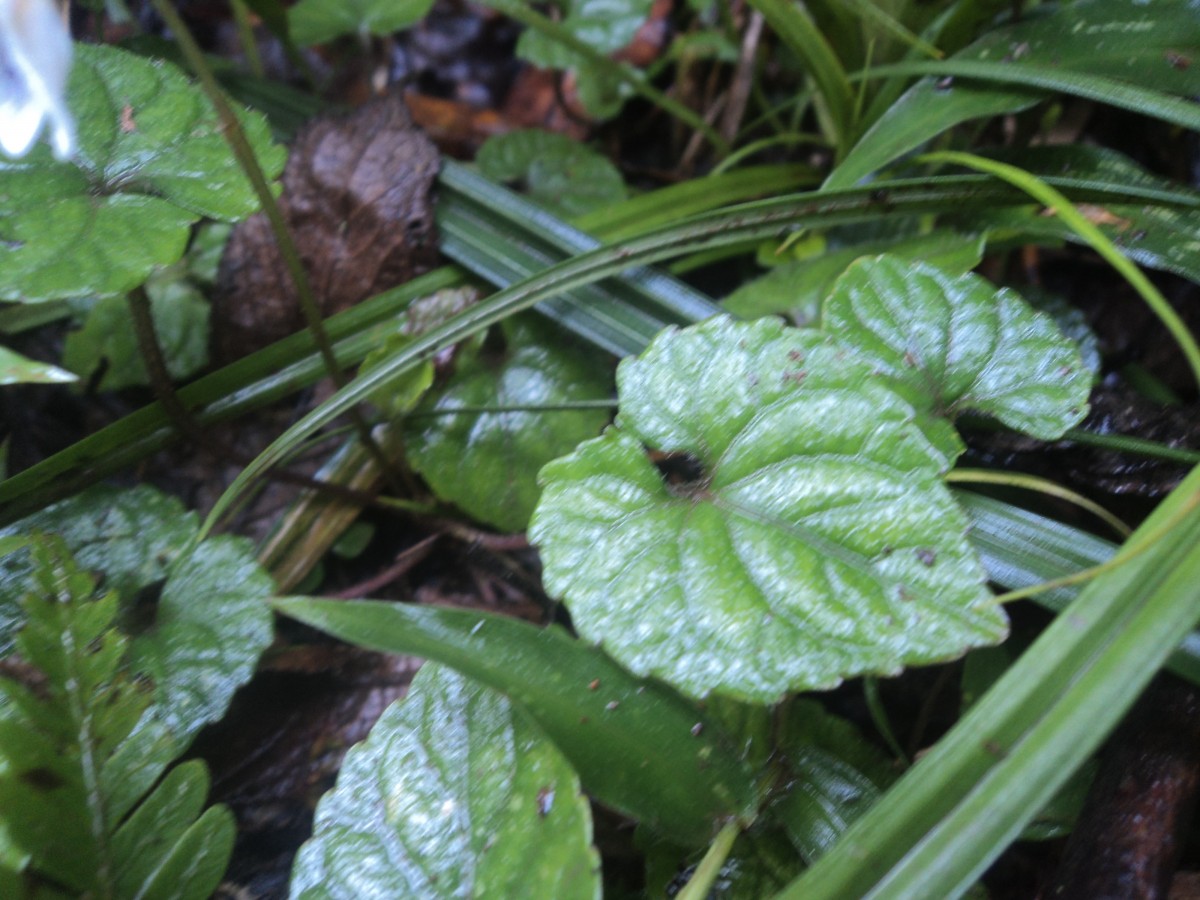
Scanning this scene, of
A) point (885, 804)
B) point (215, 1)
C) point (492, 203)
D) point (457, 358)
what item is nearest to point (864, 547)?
point (885, 804)

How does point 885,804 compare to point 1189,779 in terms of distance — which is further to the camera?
point 1189,779

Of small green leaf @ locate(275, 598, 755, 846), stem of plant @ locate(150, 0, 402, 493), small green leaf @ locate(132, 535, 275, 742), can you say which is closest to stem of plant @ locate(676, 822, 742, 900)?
small green leaf @ locate(275, 598, 755, 846)

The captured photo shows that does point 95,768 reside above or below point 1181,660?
above

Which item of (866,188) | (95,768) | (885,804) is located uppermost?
(866,188)

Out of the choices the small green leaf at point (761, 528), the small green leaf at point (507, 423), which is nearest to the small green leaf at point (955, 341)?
the small green leaf at point (761, 528)

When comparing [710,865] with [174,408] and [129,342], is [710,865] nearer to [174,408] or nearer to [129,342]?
[174,408]

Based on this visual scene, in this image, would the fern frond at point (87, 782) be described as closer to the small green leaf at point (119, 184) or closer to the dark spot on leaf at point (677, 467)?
the small green leaf at point (119, 184)

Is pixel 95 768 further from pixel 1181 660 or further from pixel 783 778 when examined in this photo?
pixel 1181 660

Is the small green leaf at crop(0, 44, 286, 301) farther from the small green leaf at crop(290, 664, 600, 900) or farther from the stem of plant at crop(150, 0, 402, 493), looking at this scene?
the small green leaf at crop(290, 664, 600, 900)

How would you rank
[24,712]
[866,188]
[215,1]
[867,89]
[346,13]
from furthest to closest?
[215,1] < [346,13] < [867,89] < [866,188] < [24,712]
